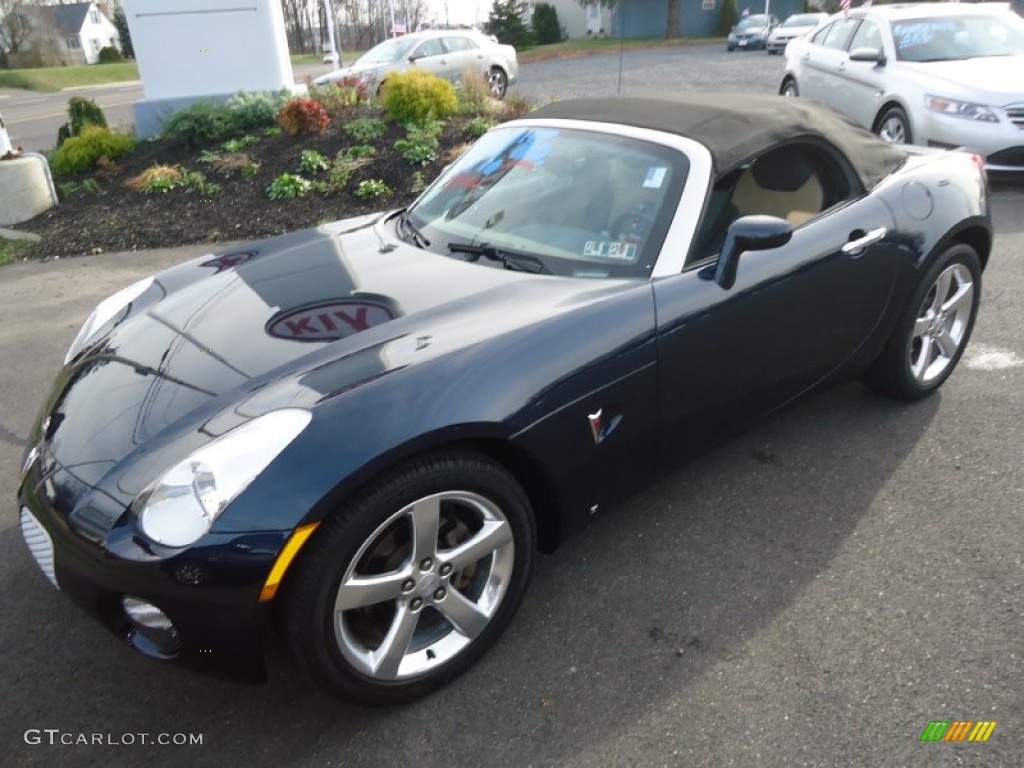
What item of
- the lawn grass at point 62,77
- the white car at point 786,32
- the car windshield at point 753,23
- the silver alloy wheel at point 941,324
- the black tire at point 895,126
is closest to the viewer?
the silver alloy wheel at point 941,324

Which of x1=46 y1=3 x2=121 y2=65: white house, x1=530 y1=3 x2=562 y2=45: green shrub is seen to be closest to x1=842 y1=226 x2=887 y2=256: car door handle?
x1=530 y1=3 x2=562 y2=45: green shrub

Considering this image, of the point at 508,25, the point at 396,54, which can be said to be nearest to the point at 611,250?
the point at 396,54

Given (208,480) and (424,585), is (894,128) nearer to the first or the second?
(424,585)

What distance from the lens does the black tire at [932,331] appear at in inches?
130

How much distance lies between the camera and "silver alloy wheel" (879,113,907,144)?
769 centimetres

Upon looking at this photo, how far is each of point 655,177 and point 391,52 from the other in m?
14.3

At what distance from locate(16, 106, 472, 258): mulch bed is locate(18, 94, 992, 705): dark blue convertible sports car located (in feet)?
14.0

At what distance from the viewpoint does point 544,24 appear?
43.7 m

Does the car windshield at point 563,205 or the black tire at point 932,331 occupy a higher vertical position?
the car windshield at point 563,205

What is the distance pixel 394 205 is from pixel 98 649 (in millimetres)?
5786

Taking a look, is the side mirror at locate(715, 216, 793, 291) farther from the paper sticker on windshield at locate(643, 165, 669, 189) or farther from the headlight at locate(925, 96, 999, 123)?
the headlight at locate(925, 96, 999, 123)

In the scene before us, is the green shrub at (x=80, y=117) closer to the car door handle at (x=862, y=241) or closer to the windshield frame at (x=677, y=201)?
the windshield frame at (x=677, y=201)

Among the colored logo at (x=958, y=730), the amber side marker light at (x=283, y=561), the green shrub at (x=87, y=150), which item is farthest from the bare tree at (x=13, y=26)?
the colored logo at (x=958, y=730)
